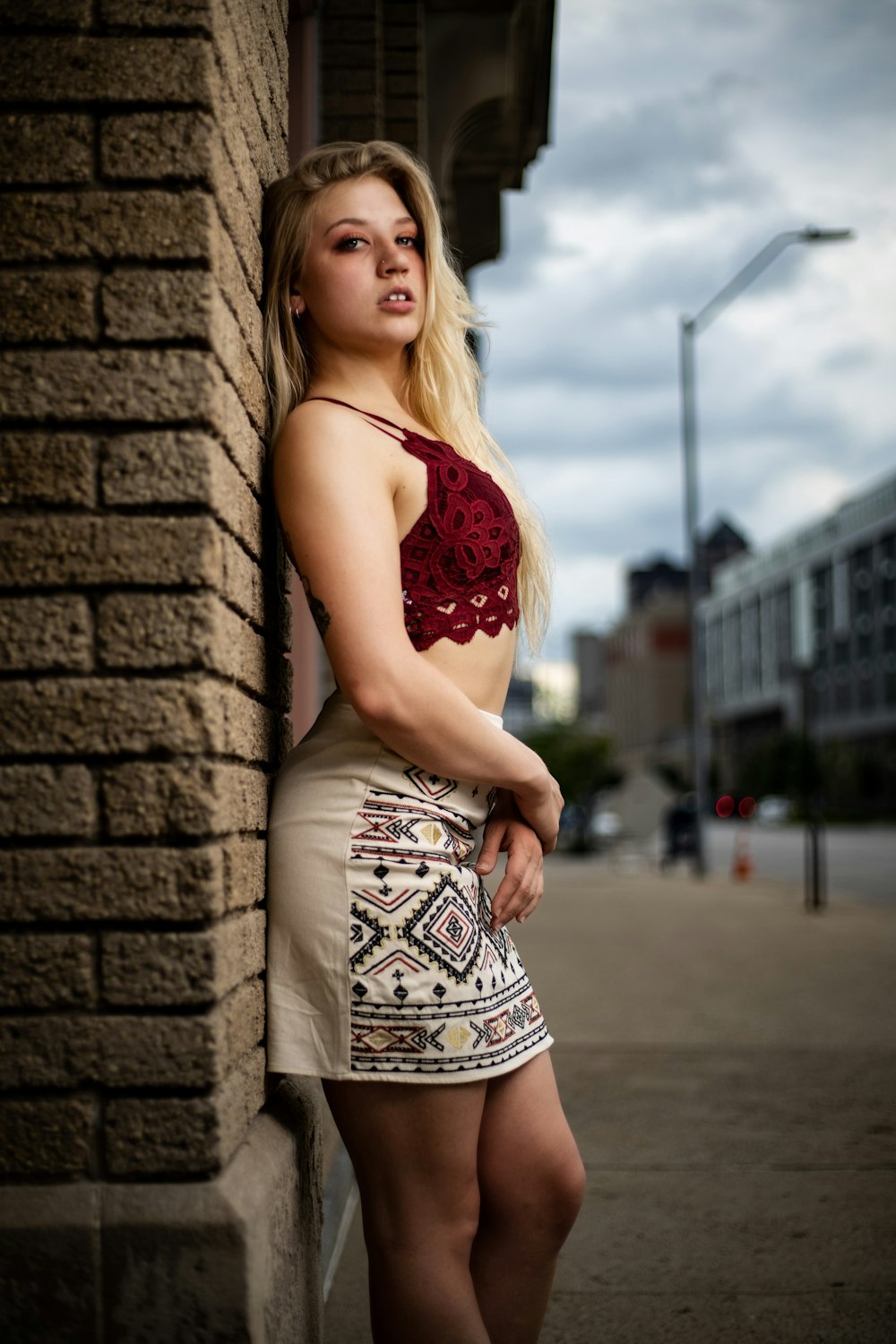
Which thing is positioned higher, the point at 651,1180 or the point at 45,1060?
the point at 45,1060

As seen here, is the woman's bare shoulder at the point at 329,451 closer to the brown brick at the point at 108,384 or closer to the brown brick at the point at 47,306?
the brown brick at the point at 108,384

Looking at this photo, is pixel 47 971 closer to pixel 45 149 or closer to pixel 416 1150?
pixel 416 1150

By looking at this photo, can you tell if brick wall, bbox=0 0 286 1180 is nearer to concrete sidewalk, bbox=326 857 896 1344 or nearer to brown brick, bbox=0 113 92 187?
brown brick, bbox=0 113 92 187

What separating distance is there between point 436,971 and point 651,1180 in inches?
113

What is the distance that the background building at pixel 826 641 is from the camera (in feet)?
264

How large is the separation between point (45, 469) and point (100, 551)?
0.14 meters

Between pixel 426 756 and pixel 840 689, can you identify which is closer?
pixel 426 756

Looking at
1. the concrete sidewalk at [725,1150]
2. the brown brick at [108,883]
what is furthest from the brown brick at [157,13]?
the concrete sidewalk at [725,1150]

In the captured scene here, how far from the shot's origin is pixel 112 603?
1.95 meters

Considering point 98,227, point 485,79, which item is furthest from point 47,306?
point 485,79

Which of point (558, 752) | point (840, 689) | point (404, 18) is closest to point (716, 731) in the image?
point (840, 689)

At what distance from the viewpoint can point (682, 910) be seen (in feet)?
53.7

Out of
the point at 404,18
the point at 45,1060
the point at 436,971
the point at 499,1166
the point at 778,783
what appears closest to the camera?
the point at 45,1060

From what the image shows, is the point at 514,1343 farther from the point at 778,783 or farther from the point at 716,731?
the point at 716,731
